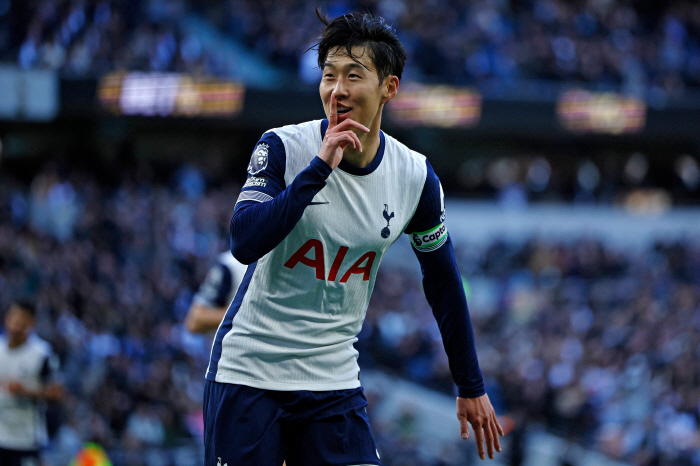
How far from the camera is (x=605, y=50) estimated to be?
25.5 meters

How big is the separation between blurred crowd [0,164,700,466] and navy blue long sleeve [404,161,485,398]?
22.7 ft

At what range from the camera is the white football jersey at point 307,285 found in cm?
303

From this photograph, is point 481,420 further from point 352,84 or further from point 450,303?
point 352,84

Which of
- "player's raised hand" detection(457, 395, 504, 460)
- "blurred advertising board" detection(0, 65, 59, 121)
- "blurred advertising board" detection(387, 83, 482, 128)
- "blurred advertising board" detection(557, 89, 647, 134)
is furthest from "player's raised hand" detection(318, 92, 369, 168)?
"blurred advertising board" detection(557, 89, 647, 134)

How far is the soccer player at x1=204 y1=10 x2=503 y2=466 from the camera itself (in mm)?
2977

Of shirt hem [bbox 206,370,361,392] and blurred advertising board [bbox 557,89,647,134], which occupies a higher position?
blurred advertising board [bbox 557,89,647,134]

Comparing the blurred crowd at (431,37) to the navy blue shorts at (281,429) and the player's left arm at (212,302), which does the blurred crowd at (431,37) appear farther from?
the navy blue shorts at (281,429)

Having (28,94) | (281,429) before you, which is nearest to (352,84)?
(281,429)

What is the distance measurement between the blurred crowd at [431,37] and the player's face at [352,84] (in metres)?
15.8

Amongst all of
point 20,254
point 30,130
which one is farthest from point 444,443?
point 30,130

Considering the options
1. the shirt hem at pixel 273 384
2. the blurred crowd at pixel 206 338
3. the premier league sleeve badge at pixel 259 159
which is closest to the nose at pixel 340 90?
the premier league sleeve badge at pixel 259 159

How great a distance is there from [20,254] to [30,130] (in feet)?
29.1

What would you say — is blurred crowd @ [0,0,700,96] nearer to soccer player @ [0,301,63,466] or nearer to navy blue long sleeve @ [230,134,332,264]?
soccer player @ [0,301,63,466]

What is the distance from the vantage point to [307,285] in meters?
3.05
